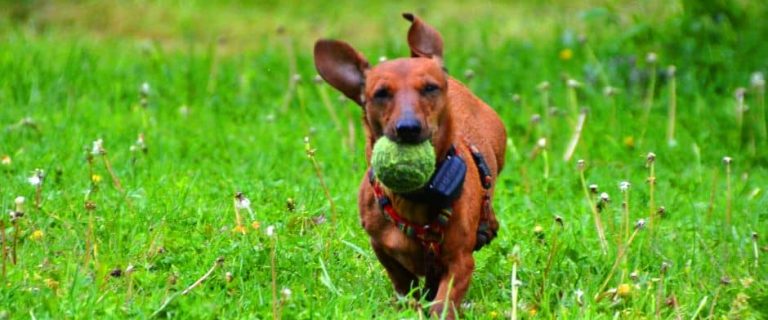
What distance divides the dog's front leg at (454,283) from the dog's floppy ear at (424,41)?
747mm

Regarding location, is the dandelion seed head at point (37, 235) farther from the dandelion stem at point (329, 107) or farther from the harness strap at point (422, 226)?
the dandelion stem at point (329, 107)

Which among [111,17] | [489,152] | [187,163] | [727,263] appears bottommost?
[111,17]

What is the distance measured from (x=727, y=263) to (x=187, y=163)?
2684mm

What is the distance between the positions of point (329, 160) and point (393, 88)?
276 cm

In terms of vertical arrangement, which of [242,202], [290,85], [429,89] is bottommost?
[290,85]

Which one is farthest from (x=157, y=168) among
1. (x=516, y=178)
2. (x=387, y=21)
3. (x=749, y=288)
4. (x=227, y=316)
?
(x=387, y=21)

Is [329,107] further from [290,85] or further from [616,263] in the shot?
[616,263]

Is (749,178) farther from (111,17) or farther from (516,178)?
(111,17)

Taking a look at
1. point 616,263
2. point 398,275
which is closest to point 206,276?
point 398,275

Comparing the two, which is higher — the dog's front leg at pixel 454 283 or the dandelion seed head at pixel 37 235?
the dog's front leg at pixel 454 283

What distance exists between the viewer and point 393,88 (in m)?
4.48

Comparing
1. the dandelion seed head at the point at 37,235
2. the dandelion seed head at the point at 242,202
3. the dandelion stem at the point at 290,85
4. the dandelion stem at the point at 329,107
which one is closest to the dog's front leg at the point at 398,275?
the dandelion seed head at the point at 242,202

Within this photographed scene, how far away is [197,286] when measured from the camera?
190 inches

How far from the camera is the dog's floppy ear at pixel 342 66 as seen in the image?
4785 mm
